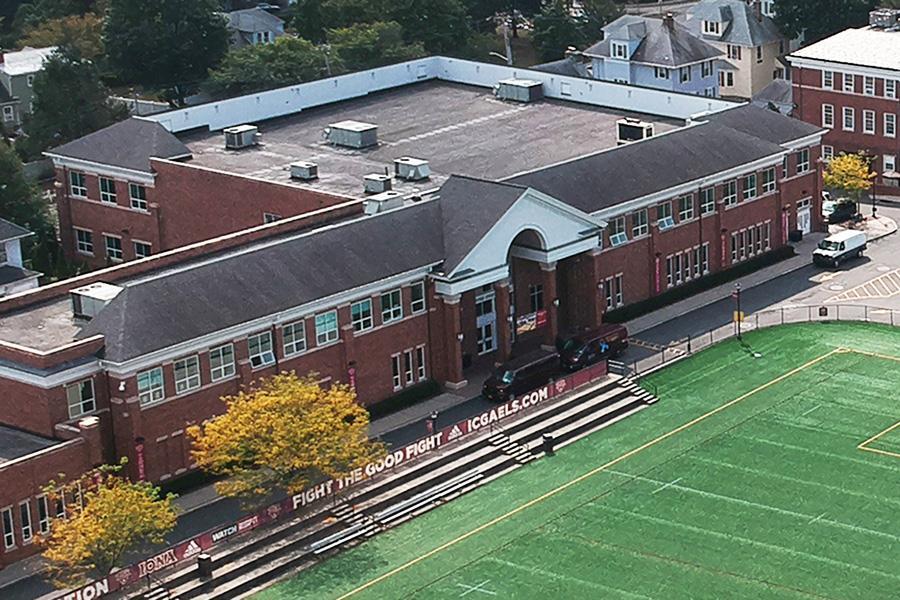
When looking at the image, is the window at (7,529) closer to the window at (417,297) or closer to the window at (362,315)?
the window at (362,315)

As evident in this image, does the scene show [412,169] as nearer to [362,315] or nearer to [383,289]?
[383,289]

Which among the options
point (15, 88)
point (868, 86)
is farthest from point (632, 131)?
point (15, 88)

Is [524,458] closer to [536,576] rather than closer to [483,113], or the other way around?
[536,576]

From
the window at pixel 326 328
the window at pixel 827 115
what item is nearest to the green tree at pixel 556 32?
the window at pixel 827 115

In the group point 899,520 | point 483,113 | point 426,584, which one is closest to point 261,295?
point 426,584

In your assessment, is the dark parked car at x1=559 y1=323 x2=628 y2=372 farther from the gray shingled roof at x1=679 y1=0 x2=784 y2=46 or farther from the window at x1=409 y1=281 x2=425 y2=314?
the gray shingled roof at x1=679 y1=0 x2=784 y2=46

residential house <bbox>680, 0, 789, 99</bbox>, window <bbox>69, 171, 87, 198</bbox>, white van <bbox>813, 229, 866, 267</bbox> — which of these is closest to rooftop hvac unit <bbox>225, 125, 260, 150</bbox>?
window <bbox>69, 171, 87, 198</bbox>
